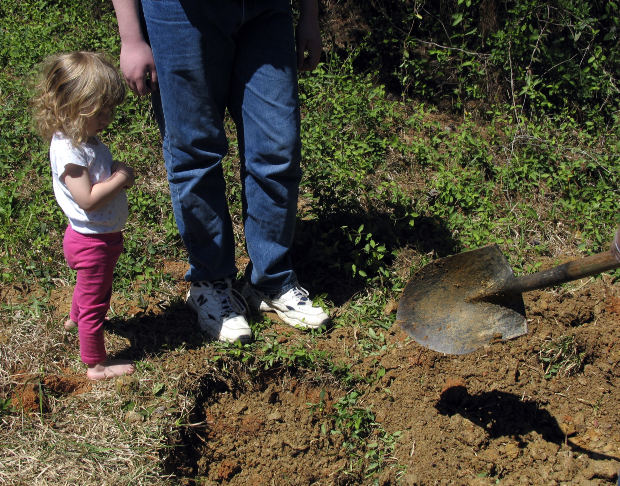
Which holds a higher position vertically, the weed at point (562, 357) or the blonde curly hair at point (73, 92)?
the blonde curly hair at point (73, 92)

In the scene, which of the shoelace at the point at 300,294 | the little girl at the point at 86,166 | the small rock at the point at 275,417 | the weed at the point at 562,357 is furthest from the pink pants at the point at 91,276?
the weed at the point at 562,357

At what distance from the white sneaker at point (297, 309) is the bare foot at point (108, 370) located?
28.7 inches

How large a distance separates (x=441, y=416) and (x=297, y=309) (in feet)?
2.69

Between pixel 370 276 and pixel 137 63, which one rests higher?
pixel 137 63

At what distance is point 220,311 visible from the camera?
115 inches

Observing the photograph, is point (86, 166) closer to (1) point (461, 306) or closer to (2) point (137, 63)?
(2) point (137, 63)

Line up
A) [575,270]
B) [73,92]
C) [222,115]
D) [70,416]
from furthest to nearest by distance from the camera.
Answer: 1. [222,115]
2. [70,416]
3. [73,92]
4. [575,270]

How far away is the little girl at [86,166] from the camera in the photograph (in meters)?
2.26

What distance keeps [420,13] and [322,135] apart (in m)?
1.57

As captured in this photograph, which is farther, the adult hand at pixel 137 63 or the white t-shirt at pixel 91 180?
the adult hand at pixel 137 63

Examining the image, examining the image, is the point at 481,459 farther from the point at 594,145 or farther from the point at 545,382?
the point at 594,145

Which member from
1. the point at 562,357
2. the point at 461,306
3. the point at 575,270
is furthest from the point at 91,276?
the point at 562,357

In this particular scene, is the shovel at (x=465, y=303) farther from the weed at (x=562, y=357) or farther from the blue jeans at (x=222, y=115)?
the blue jeans at (x=222, y=115)

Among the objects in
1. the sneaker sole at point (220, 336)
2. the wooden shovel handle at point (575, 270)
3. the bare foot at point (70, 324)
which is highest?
the wooden shovel handle at point (575, 270)
